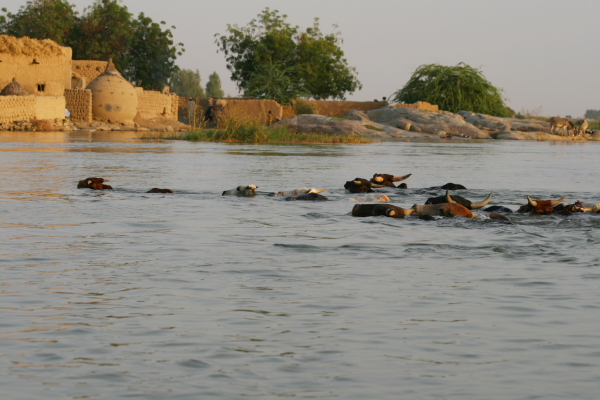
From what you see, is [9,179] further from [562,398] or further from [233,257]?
[562,398]

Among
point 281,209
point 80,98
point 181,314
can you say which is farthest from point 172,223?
point 80,98

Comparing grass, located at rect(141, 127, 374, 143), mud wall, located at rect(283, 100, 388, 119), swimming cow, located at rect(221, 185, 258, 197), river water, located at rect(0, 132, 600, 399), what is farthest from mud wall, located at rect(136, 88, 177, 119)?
river water, located at rect(0, 132, 600, 399)

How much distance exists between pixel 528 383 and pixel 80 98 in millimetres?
44079

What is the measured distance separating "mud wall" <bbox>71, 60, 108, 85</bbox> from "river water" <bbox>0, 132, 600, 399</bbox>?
42.6 metres

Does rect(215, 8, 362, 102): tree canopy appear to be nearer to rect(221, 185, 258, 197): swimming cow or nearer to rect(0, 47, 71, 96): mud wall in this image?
rect(0, 47, 71, 96): mud wall

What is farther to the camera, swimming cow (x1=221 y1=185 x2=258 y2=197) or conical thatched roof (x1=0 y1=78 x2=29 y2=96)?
conical thatched roof (x1=0 y1=78 x2=29 y2=96)

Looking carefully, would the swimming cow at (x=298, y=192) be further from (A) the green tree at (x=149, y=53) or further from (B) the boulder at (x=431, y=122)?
(A) the green tree at (x=149, y=53)

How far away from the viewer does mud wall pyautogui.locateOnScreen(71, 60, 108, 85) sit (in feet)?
165

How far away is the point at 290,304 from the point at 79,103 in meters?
42.6

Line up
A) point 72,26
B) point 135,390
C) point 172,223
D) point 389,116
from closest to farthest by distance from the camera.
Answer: point 135,390, point 172,223, point 389,116, point 72,26

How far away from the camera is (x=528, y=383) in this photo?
340 cm

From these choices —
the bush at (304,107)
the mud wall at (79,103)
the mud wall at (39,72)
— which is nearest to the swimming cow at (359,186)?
the mud wall at (79,103)

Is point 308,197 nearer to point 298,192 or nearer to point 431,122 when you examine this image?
point 298,192

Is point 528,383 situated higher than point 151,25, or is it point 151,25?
point 151,25
